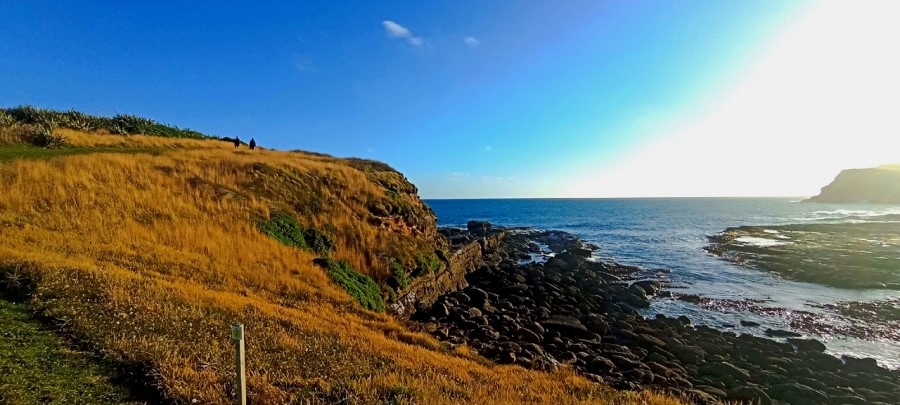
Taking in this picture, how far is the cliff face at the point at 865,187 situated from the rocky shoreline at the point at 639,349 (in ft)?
616

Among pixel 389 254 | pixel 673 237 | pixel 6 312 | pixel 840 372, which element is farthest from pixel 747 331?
pixel 673 237

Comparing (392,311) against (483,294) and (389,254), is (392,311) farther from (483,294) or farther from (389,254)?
(483,294)

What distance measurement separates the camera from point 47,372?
20.4 ft

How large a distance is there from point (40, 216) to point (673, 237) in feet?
215

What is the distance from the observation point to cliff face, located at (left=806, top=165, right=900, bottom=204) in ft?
504

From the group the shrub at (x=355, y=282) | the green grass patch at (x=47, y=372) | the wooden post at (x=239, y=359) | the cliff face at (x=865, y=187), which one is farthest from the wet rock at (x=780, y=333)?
the cliff face at (x=865, y=187)

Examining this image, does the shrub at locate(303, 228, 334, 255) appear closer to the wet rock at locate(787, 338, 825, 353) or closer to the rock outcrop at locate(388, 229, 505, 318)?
A: the rock outcrop at locate(388, 229, 505, 318)

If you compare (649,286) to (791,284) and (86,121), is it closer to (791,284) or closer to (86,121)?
(791,284)

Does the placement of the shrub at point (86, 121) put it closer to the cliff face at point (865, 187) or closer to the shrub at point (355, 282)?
the shrub at point (355, 282)

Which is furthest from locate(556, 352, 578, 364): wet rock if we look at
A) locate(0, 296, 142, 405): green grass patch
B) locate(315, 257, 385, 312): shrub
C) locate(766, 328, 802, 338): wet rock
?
locate(0, 296, 142, 405): green grass patch

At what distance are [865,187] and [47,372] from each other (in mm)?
223560

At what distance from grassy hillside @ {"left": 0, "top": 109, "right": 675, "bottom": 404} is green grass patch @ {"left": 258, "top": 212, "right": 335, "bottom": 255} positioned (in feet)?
0.26

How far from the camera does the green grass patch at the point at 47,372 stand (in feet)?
18.7

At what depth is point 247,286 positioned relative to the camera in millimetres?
13422
